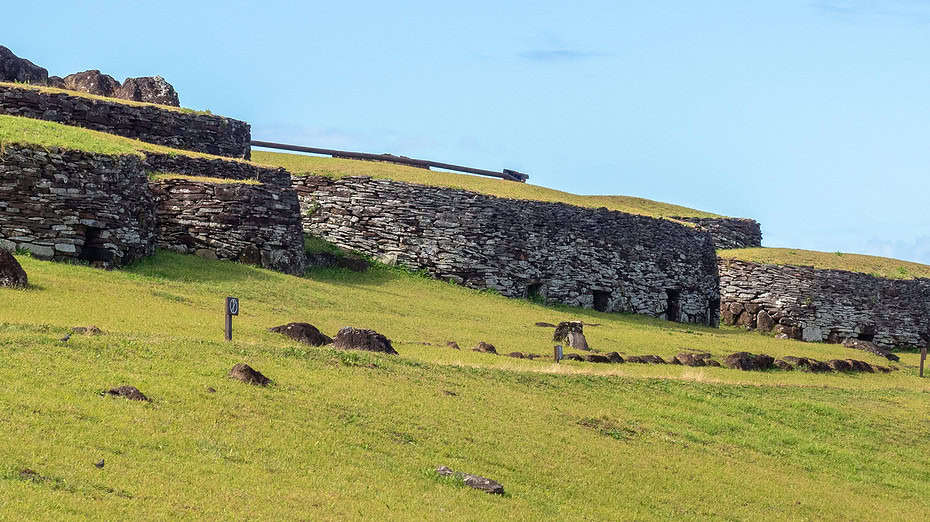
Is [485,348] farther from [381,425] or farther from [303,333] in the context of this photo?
[381,425]

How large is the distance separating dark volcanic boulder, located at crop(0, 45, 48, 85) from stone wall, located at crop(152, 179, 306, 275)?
41.0ft

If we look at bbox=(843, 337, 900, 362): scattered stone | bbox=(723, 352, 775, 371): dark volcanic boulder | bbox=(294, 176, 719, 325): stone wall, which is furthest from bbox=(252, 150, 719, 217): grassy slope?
bbox=(723, 352, 775, 371): dark volcanic boulder

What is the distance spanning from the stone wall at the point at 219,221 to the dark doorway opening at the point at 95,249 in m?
4.48

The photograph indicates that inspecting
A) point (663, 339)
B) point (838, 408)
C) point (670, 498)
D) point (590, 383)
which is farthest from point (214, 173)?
point (670, 498)

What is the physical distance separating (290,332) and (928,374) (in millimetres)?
27218

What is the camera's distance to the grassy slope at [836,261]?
5784 cm

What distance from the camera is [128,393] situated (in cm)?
1703

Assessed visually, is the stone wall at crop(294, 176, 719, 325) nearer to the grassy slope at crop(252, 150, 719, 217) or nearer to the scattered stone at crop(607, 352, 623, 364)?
the grassy slope at crop(252, 150, 719, 217)

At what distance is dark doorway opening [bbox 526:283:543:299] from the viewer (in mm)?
49469

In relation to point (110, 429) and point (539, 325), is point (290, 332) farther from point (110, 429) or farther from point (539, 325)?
point (539, 325)

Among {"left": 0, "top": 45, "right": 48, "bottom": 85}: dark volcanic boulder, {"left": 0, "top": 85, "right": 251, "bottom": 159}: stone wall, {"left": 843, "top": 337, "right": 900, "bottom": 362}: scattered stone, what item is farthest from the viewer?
{"left": 843, "top": 337, "right": 900, "bottom": 362}: scattered stone

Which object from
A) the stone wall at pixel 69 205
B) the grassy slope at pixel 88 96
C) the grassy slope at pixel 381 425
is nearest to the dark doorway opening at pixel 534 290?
the grassy slope at pixel 381 425

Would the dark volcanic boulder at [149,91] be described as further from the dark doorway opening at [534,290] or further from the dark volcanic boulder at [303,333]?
the dark volcanic boulder at [303,333]

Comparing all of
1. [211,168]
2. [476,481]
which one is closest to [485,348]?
[476,481]
